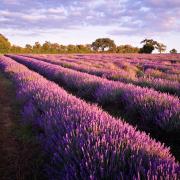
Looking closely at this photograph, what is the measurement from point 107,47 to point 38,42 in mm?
20893

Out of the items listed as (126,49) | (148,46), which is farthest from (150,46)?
(126,49)

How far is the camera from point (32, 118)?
472 cm

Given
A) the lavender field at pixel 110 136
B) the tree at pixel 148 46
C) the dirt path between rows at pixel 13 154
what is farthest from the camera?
the tree at pixel 148 46

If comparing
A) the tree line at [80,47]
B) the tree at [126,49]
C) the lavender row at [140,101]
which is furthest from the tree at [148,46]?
the lavender row at [140,101]

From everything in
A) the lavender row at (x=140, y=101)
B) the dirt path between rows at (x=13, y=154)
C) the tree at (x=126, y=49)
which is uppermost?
the lavender row at (x=140, y=101)

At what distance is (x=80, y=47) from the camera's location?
3209 inches

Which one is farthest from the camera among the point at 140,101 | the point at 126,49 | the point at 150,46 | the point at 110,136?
the point at 126,49

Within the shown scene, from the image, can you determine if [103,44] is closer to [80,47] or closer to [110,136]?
[80,47]

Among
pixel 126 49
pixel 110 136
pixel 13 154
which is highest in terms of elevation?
pixel 110 136

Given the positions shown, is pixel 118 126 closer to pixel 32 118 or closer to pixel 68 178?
pixel 68 178

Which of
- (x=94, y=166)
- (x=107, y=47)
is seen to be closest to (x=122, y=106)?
(x=94, y=166)

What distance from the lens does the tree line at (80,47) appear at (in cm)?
6769

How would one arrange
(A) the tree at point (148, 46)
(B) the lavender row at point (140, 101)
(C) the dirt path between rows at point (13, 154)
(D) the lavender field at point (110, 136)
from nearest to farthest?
(D) the lavender field at point (110, 136) → (C) the dirt path between rows at point (13, 154) → (B) the lavender row at point (140, 101) → (A) the tree at point (148, 46)

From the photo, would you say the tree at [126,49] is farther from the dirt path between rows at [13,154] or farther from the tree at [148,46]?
the dirt path between rows at [13,154]
